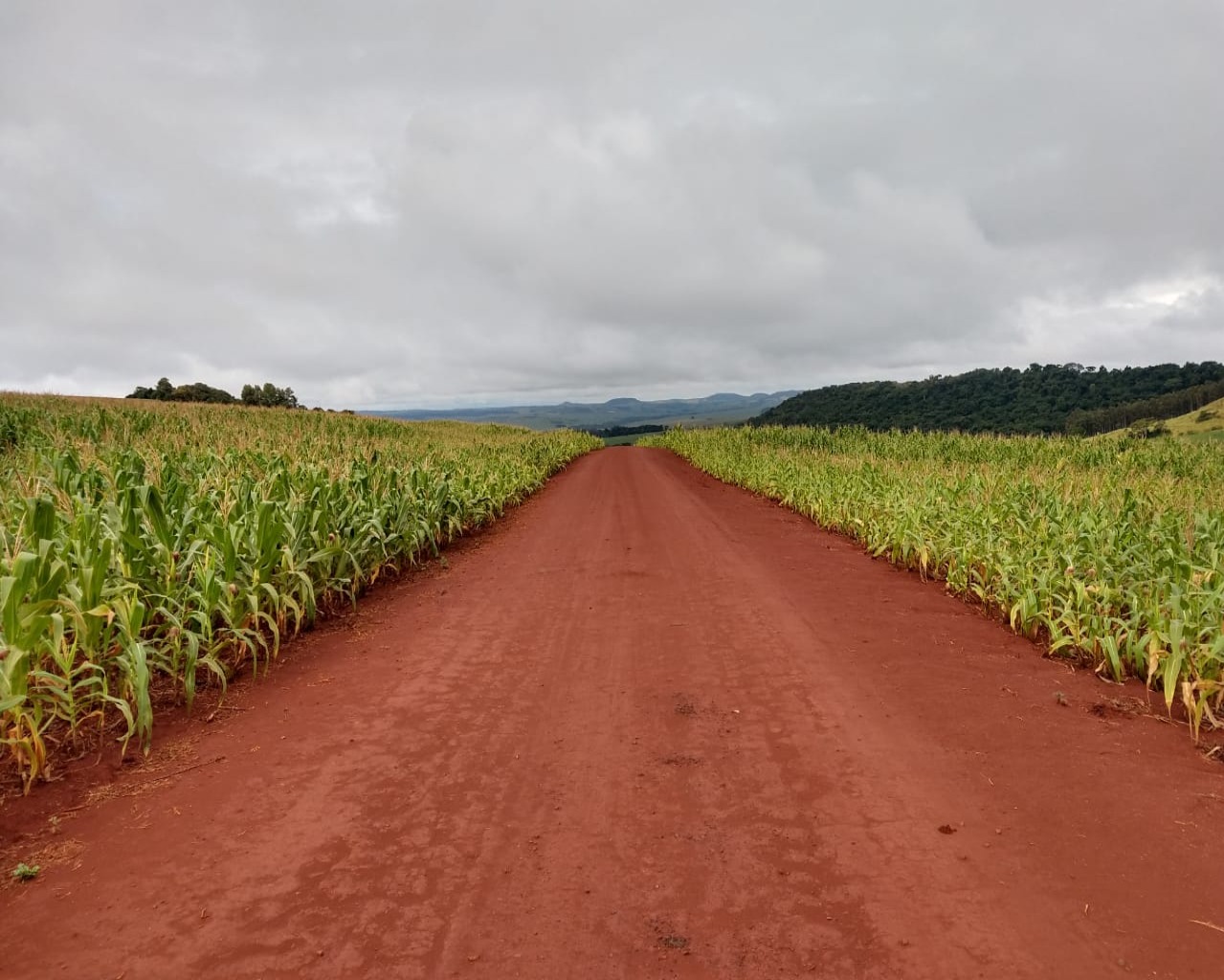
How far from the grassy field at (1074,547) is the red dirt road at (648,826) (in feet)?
1.63

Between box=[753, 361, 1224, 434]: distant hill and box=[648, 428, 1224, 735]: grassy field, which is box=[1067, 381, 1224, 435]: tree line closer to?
box=[753, 361, 1224, 434]: distant hill

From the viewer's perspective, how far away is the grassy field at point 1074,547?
4676 millimetres

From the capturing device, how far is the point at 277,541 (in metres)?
6.17

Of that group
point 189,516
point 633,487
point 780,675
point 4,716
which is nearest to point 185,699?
point 4,716

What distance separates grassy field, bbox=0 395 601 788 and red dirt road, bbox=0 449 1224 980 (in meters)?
0.58

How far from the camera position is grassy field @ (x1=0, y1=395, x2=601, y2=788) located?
12.1 ft

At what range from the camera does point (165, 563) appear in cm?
503

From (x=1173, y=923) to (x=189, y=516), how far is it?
6655 mm

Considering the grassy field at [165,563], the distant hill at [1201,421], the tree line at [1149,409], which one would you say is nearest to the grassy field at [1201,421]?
the distant hill at [1201,421]

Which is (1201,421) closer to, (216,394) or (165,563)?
(165,563)

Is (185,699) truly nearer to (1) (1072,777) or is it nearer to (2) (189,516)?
(2) (189,516)

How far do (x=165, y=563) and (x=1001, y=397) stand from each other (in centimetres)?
7163

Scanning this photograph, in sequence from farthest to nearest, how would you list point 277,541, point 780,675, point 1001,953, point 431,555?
point 431,555
point 277,541
point 780,675
point 1001,953

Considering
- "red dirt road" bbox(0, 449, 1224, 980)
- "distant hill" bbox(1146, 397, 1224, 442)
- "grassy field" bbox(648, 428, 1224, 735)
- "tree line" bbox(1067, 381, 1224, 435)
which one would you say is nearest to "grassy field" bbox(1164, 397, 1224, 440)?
"distant hill" bbox(1146, 397, 1224, 442)
